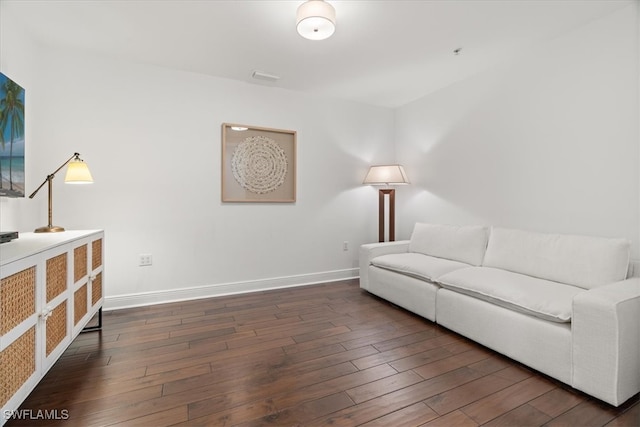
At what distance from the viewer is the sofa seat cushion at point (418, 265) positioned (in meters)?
2.71

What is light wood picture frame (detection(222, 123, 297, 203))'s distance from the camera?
11.2 ft

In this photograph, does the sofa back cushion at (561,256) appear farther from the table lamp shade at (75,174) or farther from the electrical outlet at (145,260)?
the table lamp shade at (75,174)

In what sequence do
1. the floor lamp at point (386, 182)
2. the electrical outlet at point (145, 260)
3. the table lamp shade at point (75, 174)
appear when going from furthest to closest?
the floor lamp at point (386, 182) → the electrical outlet at point (145, 260) → the table lamp shade at point (75, 174)

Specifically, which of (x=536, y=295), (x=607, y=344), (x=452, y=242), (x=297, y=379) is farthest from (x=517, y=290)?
(x=297, y=379)

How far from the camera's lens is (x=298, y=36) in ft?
8.30

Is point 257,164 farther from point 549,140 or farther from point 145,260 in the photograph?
point 549,140

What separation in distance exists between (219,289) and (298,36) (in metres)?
2.66

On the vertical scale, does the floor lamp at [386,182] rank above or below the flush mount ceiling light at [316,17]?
below

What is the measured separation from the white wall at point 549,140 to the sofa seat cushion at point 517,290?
0.68 m

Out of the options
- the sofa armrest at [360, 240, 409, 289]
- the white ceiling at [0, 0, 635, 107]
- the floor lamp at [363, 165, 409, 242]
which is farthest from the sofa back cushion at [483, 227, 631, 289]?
the white ceiling at [0, 0, 635, 107]

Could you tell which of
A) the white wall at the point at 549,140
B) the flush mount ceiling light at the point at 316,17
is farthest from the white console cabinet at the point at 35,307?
the white wall at the point at 549,140

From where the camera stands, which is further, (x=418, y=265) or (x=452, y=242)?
(x=452, y=242)

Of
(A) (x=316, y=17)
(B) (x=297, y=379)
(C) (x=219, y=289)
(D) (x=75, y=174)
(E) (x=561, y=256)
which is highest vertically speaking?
(A) (x=316, y=17)

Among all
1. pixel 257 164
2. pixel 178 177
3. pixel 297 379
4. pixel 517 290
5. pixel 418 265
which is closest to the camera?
pixel 297 379
